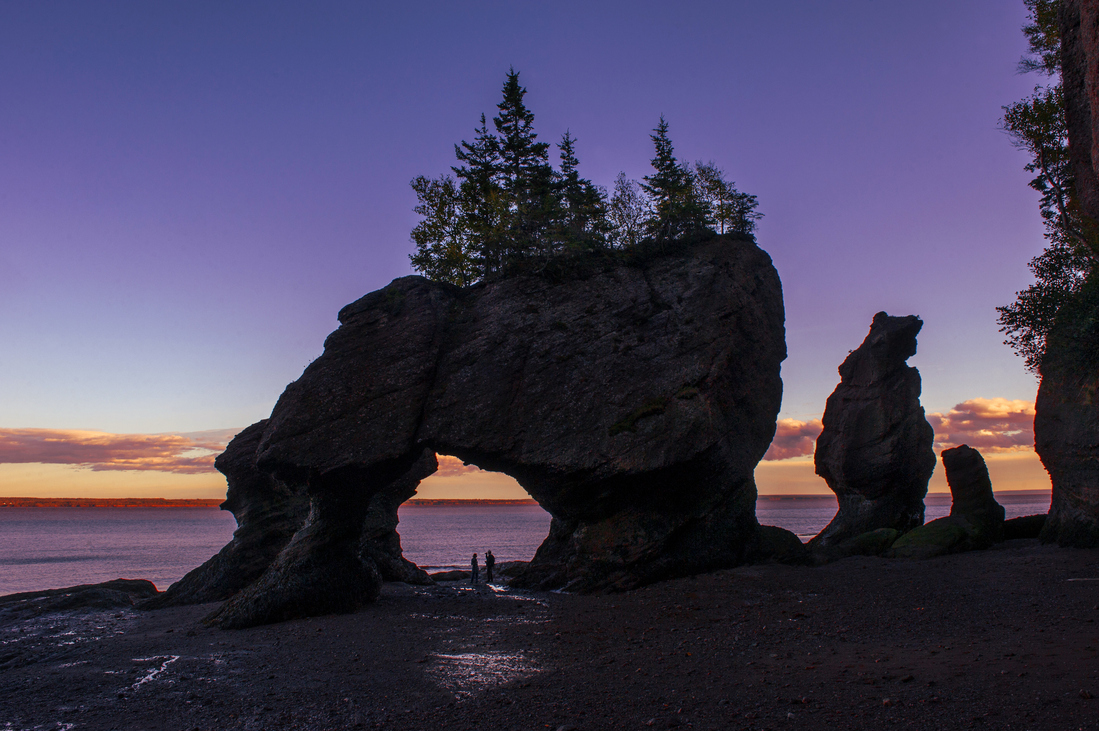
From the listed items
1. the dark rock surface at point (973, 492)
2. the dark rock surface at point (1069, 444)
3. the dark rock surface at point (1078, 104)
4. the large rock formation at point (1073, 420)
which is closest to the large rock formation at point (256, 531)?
the dark rock surface at point (1078, 104)

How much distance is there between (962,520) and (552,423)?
17601 mm

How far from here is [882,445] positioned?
31.6 metres

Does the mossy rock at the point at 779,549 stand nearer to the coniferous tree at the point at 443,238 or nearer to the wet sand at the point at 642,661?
the wet sand at the point at 642,661

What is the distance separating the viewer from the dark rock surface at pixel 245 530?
24.9 metres

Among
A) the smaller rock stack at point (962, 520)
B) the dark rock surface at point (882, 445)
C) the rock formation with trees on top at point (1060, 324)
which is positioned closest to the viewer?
the rock formation with trees on top at point (1060, 324)

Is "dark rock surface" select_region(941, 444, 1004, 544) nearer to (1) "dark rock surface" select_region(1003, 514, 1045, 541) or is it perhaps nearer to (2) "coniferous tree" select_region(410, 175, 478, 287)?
(1) "dark rock surface" select_region(1003, 514, 1045, 541)

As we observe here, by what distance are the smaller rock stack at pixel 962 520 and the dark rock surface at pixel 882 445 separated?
3.22 meters

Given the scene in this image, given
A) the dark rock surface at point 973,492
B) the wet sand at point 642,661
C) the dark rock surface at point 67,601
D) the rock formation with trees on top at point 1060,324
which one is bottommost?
the dark rock surface at point 67,601

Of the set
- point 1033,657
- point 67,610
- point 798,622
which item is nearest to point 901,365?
point 798,622

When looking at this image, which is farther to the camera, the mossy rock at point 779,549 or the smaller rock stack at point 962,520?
the smaller rock stack at point 962,520

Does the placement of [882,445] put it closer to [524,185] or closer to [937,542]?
[937,542]

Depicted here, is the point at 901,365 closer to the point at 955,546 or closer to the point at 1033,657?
the point at 955,546

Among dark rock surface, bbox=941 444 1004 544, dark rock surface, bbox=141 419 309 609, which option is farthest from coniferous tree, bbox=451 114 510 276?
dark rock surface, bbox=941 444 1004 544

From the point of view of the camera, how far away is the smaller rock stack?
23453 mm
